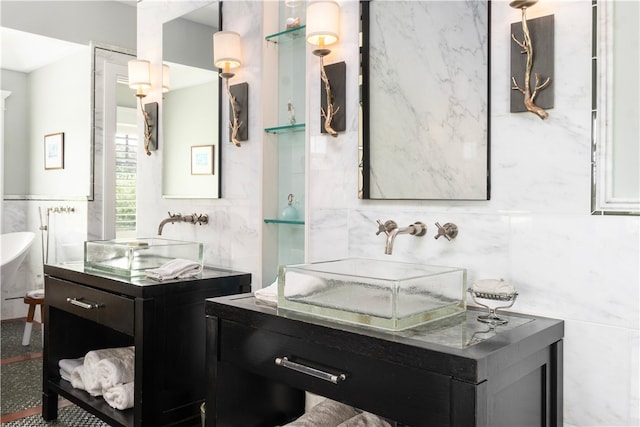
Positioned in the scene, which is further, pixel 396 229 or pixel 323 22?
pixel 323 22

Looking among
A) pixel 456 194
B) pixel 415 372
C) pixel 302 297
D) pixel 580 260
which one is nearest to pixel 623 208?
pixel 580 260

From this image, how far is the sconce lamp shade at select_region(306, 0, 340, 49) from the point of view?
191 centimetres

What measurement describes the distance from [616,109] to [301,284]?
38.0 inches

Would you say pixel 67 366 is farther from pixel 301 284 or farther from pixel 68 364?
pixel 301 284

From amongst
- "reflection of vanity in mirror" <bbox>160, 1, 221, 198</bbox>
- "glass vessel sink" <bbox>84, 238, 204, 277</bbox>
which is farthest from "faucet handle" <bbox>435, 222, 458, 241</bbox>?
"reflection of vanity in mirror" <bbox>160, 1, 221, 198</bbox>

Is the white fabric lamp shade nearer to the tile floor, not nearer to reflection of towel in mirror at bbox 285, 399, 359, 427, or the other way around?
the tile floor

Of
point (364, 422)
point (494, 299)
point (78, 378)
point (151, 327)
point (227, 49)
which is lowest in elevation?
point (78, 378)

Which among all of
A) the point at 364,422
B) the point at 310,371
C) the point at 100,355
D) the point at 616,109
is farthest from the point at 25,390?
the point at 616,109

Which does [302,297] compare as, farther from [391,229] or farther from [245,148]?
[245,148]

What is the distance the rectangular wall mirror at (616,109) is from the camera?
1.31 m

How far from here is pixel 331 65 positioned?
2016 mm

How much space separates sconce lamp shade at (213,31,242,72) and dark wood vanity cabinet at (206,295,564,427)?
1.19 metres

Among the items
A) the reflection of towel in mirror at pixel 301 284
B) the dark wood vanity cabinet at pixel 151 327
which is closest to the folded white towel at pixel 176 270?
the dark wood vanity cabinet at pixel 151 327

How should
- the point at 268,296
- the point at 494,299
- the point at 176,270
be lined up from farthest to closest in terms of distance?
the point at 176,270, the point at 268,296, the point at 494,299
